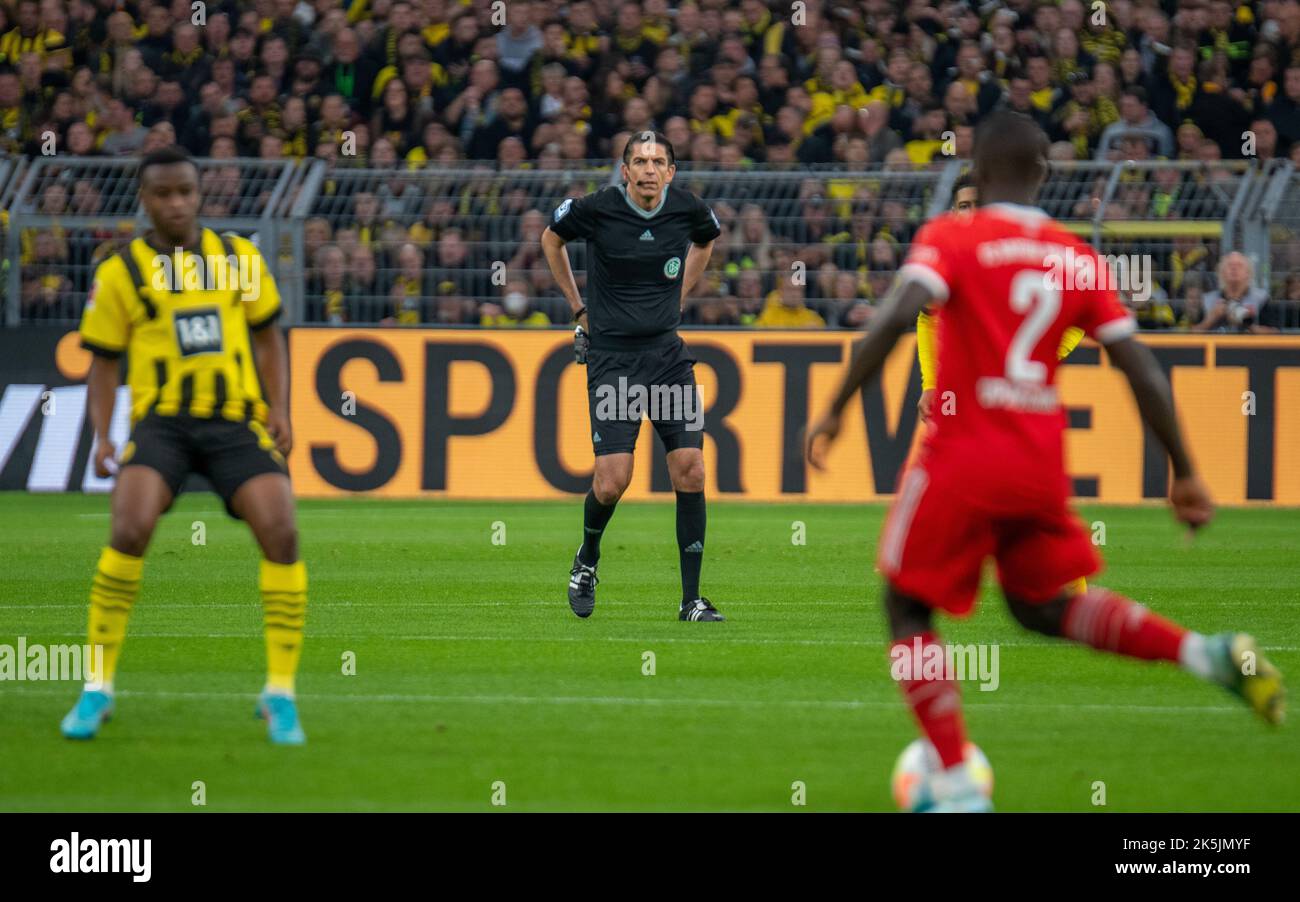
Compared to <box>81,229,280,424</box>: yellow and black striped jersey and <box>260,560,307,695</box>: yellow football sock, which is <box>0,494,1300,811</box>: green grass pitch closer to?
<box>260,560,307,695</box>: yellow football sock

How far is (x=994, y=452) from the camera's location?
5.46m

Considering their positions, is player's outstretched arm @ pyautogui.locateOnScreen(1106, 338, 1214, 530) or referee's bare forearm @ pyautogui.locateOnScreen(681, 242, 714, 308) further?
referee's bare forearm @ pyautogui.locateOnScreen(681, 242, 714, 308)

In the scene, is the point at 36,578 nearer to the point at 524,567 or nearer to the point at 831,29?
the point at 524,567

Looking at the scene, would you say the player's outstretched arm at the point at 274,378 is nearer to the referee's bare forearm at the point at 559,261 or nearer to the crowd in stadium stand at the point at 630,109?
the referee's bare forearm at the point at 559,261

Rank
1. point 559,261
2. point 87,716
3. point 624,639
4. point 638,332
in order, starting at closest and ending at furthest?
point 87,716 → point 624,639 → point 638,332 → point 559,261

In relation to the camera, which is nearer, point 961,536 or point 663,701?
point 961,536

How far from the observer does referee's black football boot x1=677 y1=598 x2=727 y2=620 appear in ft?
33.6

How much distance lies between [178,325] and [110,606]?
3.30 ft

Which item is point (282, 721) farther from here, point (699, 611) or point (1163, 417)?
point (699, 611)

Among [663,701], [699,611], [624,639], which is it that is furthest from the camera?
[699,611]

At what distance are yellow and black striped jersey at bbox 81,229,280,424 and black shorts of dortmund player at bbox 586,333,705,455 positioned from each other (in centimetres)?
368

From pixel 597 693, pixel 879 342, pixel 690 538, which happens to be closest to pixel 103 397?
pixel 597 693

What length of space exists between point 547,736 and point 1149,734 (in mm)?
2166

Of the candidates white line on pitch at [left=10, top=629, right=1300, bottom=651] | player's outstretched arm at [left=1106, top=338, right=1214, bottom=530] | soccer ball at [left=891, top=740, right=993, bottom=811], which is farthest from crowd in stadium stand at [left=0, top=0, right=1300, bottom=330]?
soccer ball at [left=891, top=740, right=993, bottom=811]
